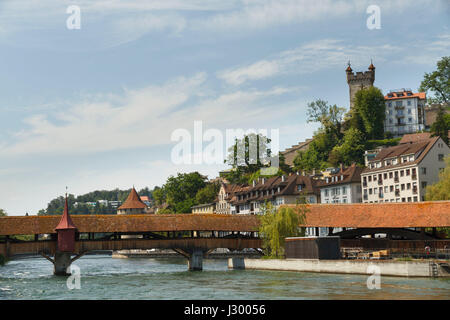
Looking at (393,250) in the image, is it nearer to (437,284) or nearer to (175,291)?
(437,284)

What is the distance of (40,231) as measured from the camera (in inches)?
1618

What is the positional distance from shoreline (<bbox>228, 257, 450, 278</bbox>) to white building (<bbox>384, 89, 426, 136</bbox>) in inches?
2184

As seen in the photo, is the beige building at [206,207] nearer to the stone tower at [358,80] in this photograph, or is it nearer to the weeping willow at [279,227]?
the stone tower at [358,80]

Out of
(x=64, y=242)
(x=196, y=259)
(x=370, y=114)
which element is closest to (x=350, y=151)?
(x=370, y=114)

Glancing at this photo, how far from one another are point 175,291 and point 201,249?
53.4 feet

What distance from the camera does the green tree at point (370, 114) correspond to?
87.1m

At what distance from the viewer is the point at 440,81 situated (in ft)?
288

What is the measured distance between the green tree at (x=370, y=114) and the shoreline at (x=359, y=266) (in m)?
49.8

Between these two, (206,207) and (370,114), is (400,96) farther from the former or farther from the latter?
(206,207)

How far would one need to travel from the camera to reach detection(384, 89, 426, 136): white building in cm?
9081

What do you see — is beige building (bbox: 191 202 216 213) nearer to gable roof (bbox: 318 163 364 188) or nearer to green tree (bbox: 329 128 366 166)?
green tree (bbox: 329 128 366 166)

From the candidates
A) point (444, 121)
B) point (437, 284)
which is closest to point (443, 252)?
point (437, 284)

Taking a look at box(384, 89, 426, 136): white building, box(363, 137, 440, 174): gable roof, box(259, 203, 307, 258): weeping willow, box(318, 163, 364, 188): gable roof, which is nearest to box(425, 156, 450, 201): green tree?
box(363, 137, 440, 174): gable roof
